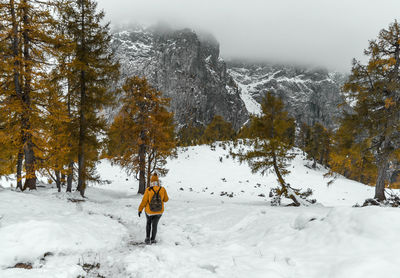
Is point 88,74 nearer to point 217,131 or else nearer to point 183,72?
point 217,131

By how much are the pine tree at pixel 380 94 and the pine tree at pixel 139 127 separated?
11.8 meters

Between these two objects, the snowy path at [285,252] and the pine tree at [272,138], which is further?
the pine tree at [272,138]

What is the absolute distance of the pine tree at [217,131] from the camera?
65.2 metres

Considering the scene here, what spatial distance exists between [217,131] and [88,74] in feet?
177

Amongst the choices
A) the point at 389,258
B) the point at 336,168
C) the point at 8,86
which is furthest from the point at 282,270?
the point at 8,86

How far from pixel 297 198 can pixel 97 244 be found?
11.9 metres

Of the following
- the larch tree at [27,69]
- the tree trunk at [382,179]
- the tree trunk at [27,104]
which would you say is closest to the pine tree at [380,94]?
the tree trunk at [382,179]

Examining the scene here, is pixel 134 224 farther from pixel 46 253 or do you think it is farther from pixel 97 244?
pixel 46 253

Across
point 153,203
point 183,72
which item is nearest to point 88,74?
point 153,203

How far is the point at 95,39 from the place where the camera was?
12883 mm

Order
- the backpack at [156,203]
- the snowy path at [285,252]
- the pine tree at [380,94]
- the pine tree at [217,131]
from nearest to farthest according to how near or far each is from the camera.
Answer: the snowy path at [285,252] → the backpack at [156,203] → the pine tree at [380,94] → the pine tree at [217,131]

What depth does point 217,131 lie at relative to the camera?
65438 millimetres

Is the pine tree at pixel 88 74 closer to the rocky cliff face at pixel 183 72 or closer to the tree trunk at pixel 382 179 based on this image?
the tree trunk at pixel 382 179

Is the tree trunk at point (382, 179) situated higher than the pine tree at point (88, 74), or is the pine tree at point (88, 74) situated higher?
the pine tree at point (88, 74)
